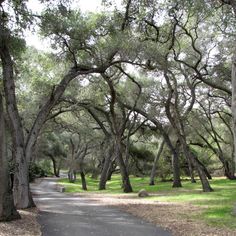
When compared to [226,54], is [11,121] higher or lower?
lower

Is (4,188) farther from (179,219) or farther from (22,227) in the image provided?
(179,219)

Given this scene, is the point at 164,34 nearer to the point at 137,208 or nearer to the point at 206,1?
the point at 206,1

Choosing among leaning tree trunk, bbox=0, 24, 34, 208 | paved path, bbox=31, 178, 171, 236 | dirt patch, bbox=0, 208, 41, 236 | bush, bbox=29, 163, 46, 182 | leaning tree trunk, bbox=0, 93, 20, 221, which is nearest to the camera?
dirt patch, bbox=0, 208, 41, 236

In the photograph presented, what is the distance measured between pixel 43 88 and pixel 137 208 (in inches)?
467

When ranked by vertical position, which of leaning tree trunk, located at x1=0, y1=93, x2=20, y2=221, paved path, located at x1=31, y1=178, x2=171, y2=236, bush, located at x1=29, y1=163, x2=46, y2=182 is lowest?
paved path, located at x1=31, y1=178, x2=171, y2=236

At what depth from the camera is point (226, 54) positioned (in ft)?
87.8

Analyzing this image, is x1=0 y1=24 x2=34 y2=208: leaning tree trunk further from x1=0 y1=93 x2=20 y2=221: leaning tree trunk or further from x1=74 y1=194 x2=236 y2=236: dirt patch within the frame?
x1=74 y1=194 x2=236 y2=236: dirt patch

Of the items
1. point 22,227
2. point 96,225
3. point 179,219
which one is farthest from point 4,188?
point 179,219

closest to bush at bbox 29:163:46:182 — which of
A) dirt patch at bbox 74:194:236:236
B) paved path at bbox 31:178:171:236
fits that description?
dirt patch at bbox 74:194:236:236

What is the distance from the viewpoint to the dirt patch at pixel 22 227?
1081 cm

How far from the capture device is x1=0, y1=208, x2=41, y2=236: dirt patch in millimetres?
10812

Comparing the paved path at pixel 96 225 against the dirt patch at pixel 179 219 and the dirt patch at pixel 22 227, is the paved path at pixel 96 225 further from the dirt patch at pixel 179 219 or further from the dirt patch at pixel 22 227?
the dirt patch at pixel 179 219

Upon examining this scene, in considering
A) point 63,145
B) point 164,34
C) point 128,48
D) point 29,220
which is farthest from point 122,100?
point 63,145

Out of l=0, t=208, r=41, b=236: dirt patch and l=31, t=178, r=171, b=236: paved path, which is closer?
l=0, t=208, r=41, b=236: dirt patch
